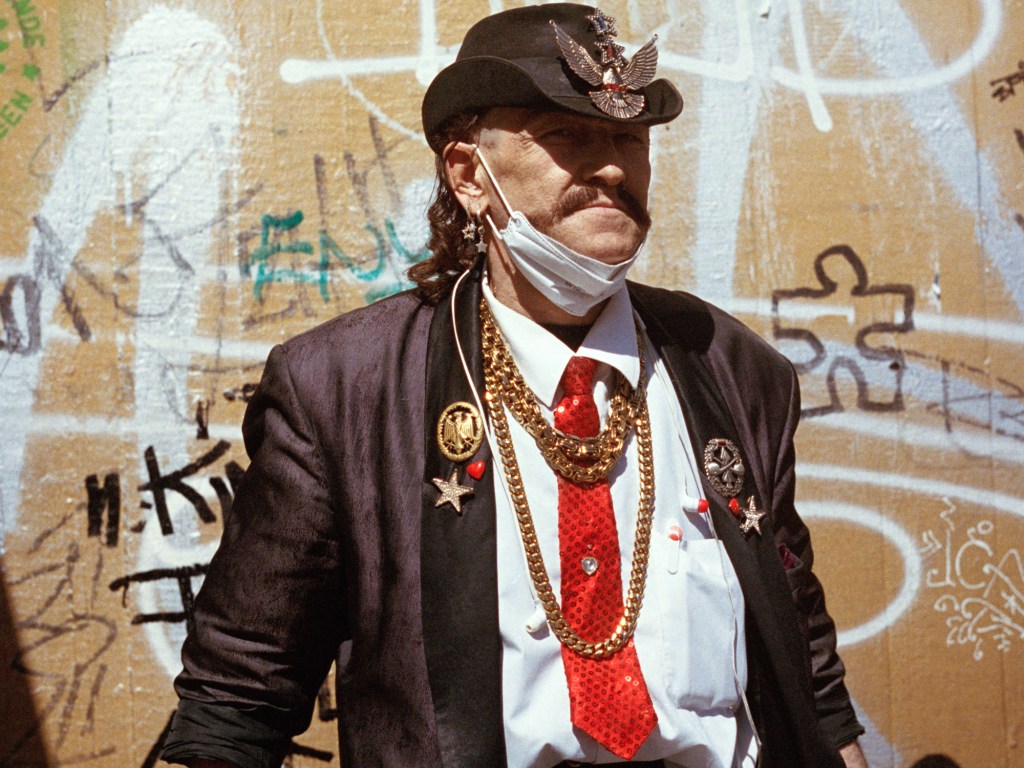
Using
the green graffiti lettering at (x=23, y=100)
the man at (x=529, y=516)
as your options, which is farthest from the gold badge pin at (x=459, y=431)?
the green graffiti lettering at (x=23, y=100)

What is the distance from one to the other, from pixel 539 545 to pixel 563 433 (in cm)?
22

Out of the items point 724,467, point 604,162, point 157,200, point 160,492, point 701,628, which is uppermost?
point 157,200

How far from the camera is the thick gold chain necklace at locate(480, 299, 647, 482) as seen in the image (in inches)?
87.9

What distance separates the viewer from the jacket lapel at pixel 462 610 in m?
2.03

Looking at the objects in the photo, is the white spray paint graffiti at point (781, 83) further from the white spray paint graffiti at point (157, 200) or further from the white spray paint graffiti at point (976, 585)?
the white spray paint graffiti at point (157, 200)

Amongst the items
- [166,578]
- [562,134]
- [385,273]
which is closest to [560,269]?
[562,134]

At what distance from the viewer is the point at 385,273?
371cm

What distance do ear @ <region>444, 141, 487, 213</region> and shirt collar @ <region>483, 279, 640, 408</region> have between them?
232mm

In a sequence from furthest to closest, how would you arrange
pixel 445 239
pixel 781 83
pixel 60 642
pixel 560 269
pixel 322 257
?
pixel 781 83, pixel 322 257, pixel 60 642, pixel 445 239, pixel 560 269

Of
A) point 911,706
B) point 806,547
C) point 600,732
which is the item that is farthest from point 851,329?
point 600,732

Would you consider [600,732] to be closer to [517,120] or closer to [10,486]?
[517,120]

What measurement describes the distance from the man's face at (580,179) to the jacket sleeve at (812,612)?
57 centimetres

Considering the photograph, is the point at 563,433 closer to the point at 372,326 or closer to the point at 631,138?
the point at 372,326

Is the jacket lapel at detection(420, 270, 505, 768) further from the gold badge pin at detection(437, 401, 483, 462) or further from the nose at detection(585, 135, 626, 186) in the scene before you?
the nose at detection(585, 135, 626, 186)
